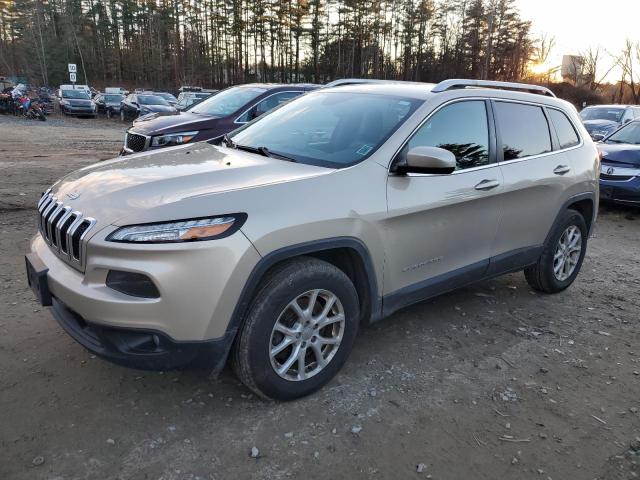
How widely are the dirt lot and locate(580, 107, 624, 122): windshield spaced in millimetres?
12011

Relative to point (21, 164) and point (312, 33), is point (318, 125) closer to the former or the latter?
point (21, 164)

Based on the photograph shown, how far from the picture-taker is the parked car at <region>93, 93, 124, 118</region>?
2900 cm

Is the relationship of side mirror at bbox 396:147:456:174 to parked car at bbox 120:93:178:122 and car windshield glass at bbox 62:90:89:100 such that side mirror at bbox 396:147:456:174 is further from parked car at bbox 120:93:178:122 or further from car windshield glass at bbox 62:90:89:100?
car windshield glass at bbox 62:90:89:100

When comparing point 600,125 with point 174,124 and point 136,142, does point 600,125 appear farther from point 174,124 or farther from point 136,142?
point 136,142

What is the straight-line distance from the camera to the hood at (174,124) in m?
7.37

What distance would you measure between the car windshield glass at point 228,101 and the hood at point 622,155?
571 cm

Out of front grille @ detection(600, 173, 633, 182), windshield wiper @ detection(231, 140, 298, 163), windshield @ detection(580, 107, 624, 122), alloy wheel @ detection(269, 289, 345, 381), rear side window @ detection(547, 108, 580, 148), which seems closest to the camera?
alloy wheel @ detection(269, 289, 345, 381)

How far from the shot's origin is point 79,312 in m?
2.54

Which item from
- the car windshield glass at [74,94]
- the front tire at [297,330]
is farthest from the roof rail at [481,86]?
the car windshield glass at [74,94]

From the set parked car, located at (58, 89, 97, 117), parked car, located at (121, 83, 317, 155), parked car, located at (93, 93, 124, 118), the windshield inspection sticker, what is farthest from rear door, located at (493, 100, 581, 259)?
parked car, located at (93, 93, 124, 118)

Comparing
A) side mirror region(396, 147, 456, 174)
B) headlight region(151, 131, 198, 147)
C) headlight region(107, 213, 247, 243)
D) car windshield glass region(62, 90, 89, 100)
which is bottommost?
headlight region(107, 213, 247, 243)

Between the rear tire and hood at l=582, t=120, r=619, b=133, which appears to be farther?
hood at l=582, t=120, r=619, b=133

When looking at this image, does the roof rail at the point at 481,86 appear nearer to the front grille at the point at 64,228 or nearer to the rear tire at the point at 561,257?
the rear tire at the point at 561,257

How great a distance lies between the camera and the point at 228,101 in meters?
8.29
